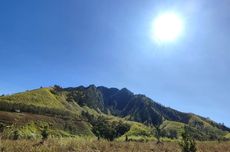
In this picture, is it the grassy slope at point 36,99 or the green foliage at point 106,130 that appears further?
the grassy slope at point 36,99

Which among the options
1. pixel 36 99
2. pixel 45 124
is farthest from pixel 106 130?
pixel 36 99

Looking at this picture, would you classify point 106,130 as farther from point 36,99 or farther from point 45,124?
point 36,99

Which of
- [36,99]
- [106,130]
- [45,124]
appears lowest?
[45,124]

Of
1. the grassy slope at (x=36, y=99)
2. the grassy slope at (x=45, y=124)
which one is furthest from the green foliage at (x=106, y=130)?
the grassy slope at (x=36, y=99)

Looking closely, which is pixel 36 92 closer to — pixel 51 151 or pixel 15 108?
pixel 15 108

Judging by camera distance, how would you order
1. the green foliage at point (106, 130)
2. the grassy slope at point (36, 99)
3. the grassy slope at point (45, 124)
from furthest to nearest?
the grassy slope at point (36, 99) < the green foliage at point (106, 130) < the grassy slope at point (45, 124)

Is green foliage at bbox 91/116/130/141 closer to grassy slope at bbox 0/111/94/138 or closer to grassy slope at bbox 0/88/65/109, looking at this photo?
grassy slope at bbox 0/111/94/138

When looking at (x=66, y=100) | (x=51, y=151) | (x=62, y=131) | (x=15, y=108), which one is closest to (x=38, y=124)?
(x=62, y=131)

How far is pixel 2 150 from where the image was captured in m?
16.5

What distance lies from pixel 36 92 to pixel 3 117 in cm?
6907

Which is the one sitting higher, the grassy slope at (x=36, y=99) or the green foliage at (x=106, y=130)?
the grassy slope at (x=36, y=99)

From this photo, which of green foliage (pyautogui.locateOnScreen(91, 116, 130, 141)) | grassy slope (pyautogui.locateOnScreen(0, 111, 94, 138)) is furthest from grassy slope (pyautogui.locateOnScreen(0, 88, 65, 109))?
green foliage (pyautogui.locateOnScreen(91, 116, 130, 141))

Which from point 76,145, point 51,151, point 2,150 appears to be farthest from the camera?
point 76,145

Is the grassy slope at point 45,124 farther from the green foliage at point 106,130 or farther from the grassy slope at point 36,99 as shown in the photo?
the grassy slope at point 36,99
